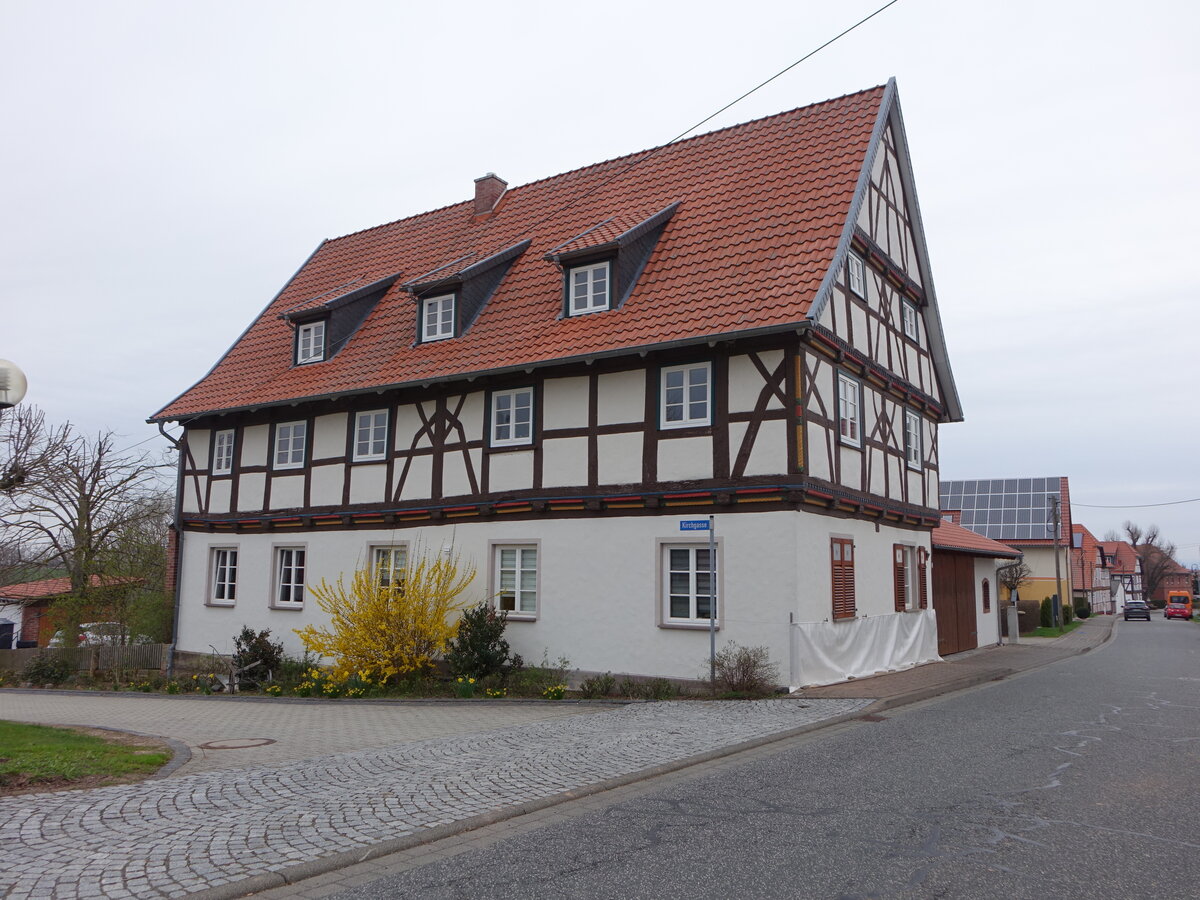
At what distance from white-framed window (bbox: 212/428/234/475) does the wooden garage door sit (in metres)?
16.9

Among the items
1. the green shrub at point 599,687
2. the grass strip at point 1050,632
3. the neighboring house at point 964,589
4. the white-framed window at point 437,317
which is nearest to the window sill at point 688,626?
the green shrub at point 599,687

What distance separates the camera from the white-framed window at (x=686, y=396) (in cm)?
1559

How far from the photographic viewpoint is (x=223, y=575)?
74.7ft

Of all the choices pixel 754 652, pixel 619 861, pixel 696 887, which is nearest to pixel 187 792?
pixel 619 861

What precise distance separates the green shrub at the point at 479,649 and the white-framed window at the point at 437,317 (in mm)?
6255

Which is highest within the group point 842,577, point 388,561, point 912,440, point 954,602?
point 912,440

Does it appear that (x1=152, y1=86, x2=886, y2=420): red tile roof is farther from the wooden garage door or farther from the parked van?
the parked van

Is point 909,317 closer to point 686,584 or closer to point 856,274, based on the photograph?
point 856,274

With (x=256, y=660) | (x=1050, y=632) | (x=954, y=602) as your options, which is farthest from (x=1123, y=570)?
(x=256, y=660)

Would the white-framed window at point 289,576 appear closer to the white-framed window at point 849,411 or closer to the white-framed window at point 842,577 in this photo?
the white-framed window at point 842,577

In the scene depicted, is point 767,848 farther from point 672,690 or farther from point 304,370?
point 304,370

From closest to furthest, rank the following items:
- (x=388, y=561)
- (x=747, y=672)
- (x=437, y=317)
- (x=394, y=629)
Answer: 1. (x=747, y=672)
2. (x=394, y=629)
3. (x=388, y=561)
4. (x=437, y=317)

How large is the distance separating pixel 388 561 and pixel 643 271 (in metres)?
7.89

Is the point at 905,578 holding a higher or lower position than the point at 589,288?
lower
